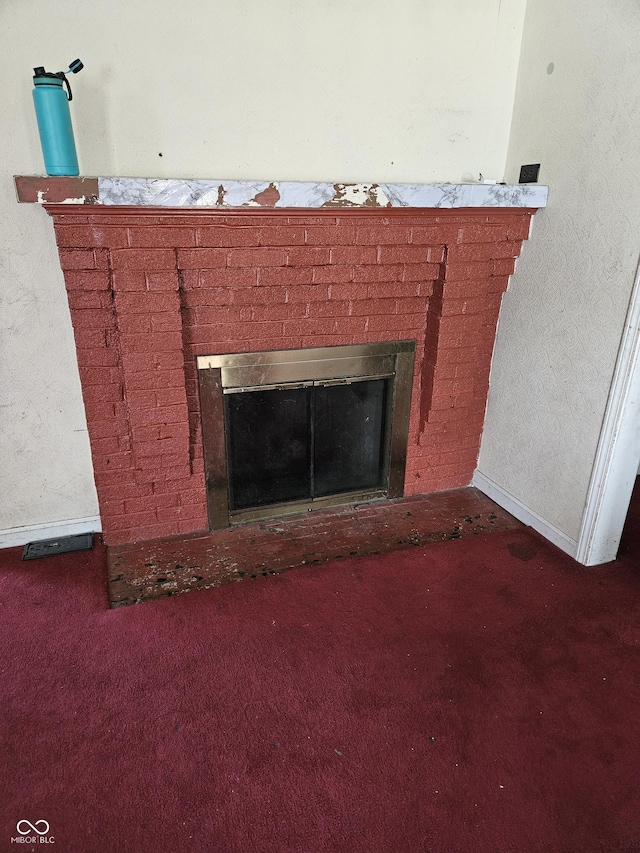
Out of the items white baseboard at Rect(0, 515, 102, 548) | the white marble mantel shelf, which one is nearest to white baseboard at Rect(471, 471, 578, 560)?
the white marble mantel shelf

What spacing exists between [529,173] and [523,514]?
1.47 m

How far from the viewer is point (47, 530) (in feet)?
7.57

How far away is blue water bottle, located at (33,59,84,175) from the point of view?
1.65 metres

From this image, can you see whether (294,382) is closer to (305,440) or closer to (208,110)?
(305,440)

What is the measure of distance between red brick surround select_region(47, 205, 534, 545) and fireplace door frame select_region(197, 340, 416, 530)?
0.15 feet

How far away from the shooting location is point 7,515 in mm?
2236

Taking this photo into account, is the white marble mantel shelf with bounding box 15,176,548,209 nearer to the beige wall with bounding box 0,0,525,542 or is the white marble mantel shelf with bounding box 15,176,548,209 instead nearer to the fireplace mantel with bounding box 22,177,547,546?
the fireplace mantel with bounding box 22,177,547,546

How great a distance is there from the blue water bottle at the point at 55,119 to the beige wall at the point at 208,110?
5.0 inches

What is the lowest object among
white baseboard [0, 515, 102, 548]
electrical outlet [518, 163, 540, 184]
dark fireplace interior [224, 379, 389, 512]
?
white baseboard [0, 515, 102, 548]

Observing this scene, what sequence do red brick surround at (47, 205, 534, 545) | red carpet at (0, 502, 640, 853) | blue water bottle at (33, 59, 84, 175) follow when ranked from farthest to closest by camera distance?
1. red brick surround at (47, 205, 534, 545)
2. blue water bottle at (33, 59, 84, 175)
3. red carpet at (0, 502, 640, 853)

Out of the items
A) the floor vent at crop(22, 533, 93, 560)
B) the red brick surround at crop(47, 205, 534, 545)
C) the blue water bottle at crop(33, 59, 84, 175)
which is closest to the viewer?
the blue water bottle at crop(33, 59, 84, 175)

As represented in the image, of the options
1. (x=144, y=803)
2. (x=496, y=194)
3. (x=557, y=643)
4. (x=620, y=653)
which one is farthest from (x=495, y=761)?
(x=496, y=194)

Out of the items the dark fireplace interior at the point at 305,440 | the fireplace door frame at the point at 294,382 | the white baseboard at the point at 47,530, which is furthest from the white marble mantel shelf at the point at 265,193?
the white baseboard at the point at 47,530

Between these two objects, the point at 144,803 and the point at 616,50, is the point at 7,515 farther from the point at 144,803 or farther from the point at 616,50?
the point at 616,50
